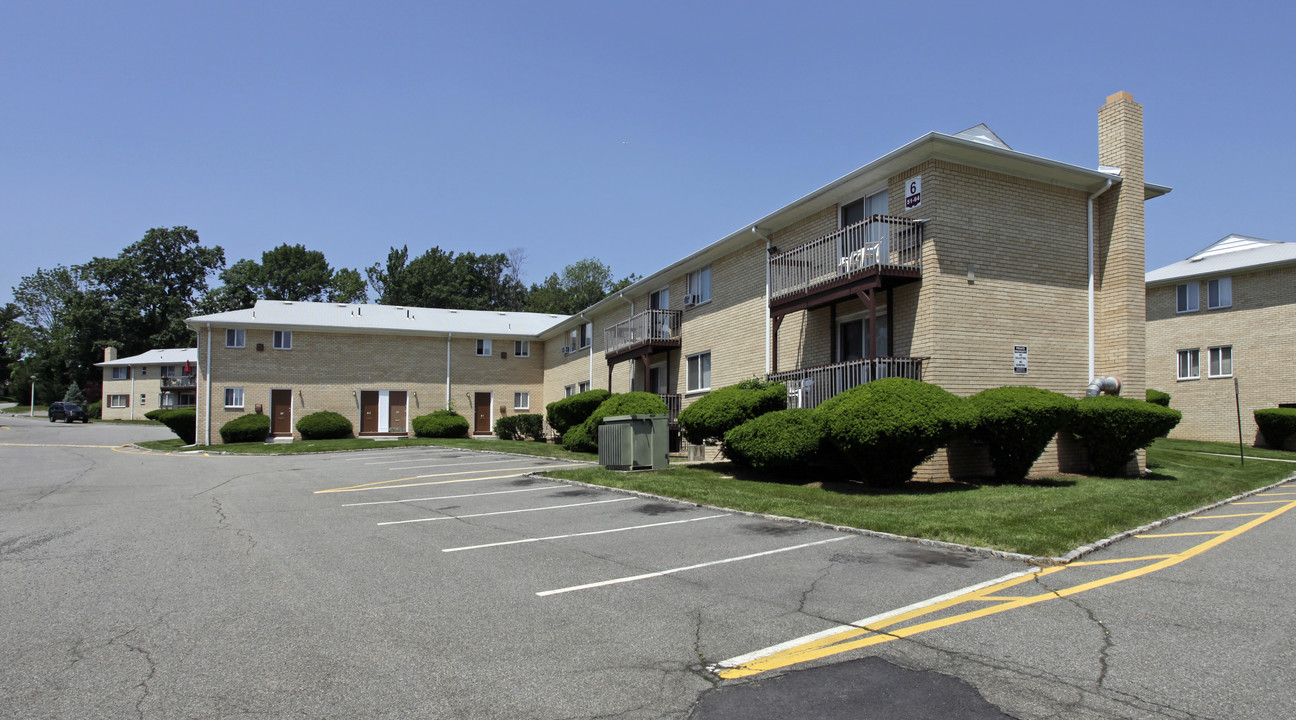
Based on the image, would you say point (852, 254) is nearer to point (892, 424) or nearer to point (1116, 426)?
point (892, 424)

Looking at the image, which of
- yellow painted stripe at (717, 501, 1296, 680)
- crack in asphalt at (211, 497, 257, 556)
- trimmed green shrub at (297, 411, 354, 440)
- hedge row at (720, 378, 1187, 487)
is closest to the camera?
yellow painted stripe at (717, 501, 1296, 680)

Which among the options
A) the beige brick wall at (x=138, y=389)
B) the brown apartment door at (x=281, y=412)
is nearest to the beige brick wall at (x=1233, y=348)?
the brown apartment door at (x=281, y=412)

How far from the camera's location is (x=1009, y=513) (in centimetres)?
1023

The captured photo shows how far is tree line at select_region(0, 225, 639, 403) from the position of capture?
246 feet

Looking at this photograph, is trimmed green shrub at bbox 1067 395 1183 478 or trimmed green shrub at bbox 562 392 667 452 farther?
trimmed green shrub at bbox 562 392 667 452

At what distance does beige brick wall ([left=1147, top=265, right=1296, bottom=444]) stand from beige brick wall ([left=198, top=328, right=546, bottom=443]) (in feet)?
92.8

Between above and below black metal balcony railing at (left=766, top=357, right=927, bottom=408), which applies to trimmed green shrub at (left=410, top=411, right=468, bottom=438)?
below

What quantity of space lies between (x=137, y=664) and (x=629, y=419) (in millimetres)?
12188

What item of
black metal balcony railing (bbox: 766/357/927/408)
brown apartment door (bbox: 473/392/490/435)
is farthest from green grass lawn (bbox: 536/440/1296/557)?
brown apartment door (bbox: 473/392/490/435)

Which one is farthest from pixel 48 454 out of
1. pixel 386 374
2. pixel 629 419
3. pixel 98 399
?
pixel 98 399

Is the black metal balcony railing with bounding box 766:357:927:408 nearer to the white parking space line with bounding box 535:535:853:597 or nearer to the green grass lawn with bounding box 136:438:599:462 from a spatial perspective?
the white parking space line with bounding box 535:535:853:597

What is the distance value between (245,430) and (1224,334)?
125 feet

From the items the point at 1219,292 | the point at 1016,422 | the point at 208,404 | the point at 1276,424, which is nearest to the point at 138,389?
the point at 208,404

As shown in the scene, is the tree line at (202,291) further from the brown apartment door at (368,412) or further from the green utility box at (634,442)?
the green utility box at (634,442)
